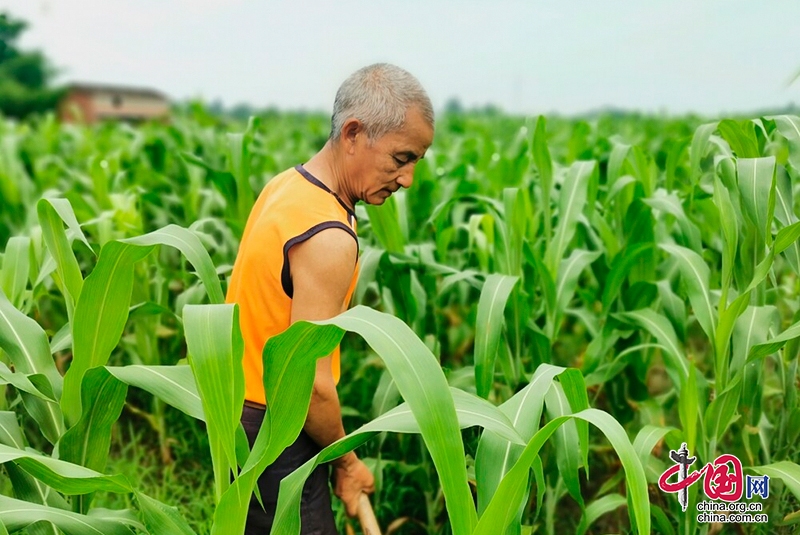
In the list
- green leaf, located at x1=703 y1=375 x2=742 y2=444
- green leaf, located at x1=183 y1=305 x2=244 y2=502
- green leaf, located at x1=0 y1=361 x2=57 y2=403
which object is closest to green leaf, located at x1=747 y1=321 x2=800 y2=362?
green leaf, located at x1=703 y1=375 x2=742 y2=444

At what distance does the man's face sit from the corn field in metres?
0.43

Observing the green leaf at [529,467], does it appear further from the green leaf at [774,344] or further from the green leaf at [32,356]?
the green leaf at [32,356]

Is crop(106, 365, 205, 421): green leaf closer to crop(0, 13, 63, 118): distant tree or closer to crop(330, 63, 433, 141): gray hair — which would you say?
crop(330, 63, 433, 141): gray hair

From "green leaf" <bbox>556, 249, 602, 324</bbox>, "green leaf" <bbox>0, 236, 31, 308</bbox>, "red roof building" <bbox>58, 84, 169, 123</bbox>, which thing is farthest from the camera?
"red roof building" <bbox>58, 84, 169, 123</bbox>

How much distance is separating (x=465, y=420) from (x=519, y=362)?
1022 mm

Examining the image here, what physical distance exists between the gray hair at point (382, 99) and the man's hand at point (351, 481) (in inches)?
33.7

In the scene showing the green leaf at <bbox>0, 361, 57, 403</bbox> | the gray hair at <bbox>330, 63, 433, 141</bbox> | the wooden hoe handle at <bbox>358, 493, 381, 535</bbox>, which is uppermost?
→ the gray hair at <bbox>330, 63, 433, 141</bbox>

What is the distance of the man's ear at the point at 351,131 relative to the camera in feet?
5.36

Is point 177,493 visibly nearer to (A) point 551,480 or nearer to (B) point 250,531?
(B) point 250,531

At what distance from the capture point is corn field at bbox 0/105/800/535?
1291 millimetres

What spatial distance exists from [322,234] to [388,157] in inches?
10.3

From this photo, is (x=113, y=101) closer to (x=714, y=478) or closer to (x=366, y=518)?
(x=366, y=518)

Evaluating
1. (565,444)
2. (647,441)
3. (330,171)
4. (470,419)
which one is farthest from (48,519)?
(647,441)

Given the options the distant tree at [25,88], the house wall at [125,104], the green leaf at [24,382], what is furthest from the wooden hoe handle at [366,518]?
the house wall at [125,104]
